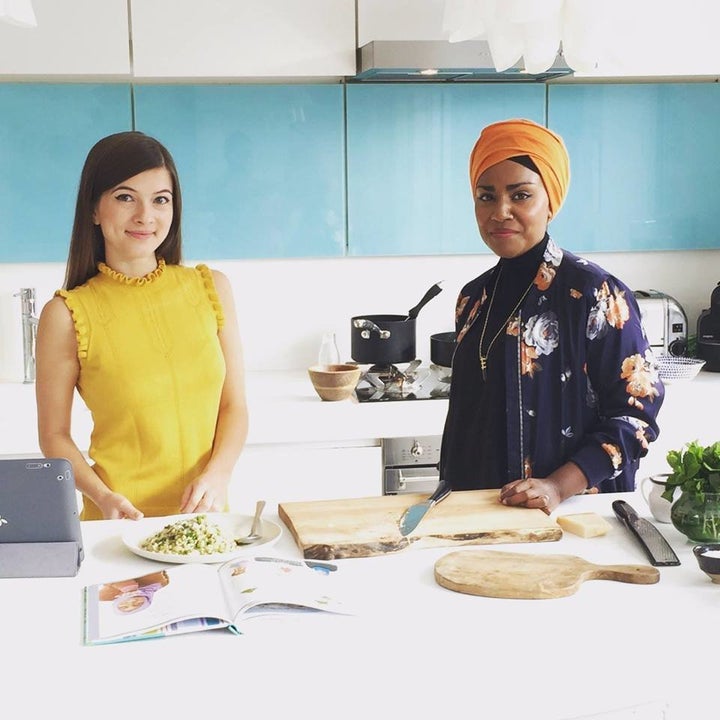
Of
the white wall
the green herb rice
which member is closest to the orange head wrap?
the green herb rice

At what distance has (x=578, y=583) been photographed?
160 centimetres

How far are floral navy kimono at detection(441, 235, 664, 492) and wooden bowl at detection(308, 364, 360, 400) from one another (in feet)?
3.44

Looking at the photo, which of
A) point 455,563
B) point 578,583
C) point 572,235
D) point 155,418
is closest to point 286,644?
point 455,563

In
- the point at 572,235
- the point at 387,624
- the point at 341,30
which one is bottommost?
the point at 387,624

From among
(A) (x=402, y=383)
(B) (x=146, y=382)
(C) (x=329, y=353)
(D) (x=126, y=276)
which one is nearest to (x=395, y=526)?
(B) (x=146, y=382)

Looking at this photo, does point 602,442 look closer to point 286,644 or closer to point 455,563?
point 455,563

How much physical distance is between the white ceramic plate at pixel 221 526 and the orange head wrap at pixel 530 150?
877mm

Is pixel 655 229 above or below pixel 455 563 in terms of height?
above

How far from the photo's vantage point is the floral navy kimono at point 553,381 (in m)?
2.07

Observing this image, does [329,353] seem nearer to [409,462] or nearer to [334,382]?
[334,382]

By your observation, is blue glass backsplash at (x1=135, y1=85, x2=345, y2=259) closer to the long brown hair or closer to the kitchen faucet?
the kitchen faucet

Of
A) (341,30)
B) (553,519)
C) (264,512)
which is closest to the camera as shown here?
(553,519)

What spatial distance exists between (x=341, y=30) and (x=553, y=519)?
Result: 212 centimetres

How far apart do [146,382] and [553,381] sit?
84 centimetres
